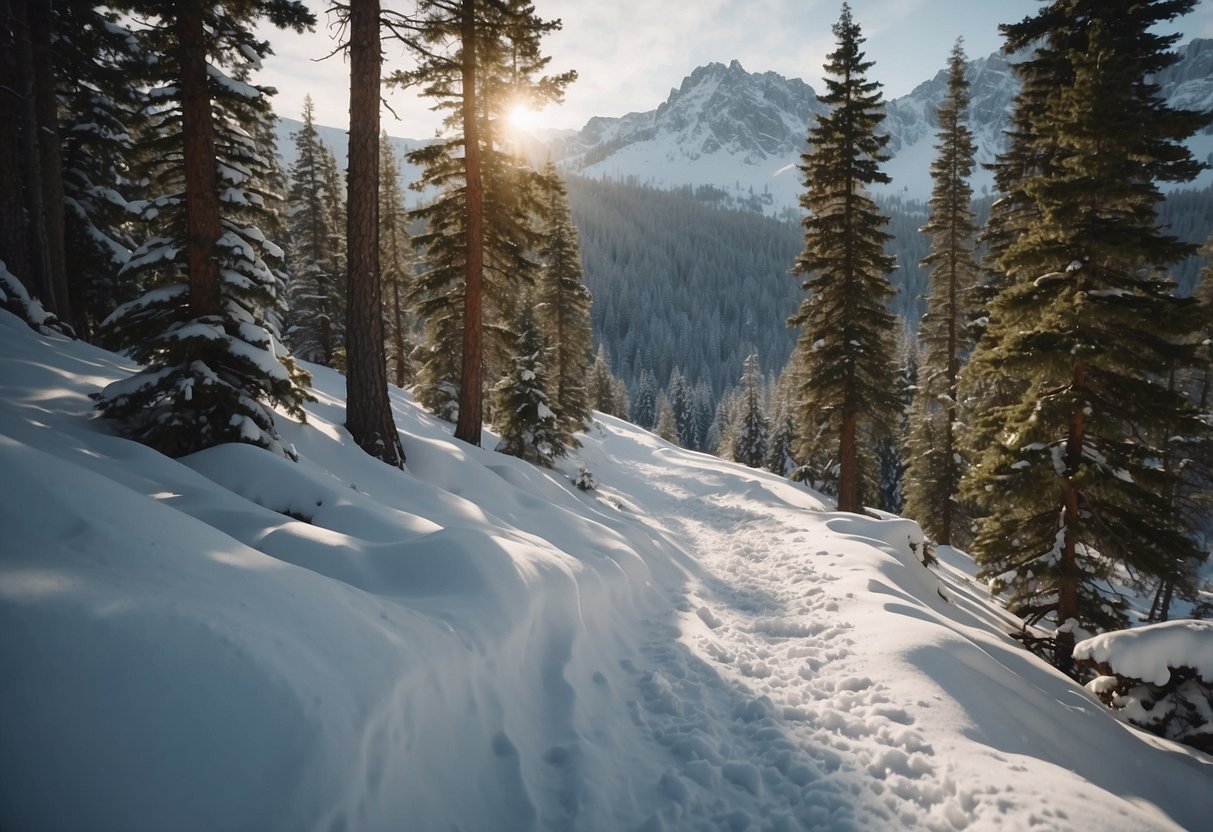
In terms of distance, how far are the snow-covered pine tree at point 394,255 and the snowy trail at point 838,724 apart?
78.3 ft

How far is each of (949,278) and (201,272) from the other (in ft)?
74.5

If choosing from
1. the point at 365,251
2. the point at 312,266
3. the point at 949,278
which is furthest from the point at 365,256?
the point at 312,266

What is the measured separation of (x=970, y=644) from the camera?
5.54 m

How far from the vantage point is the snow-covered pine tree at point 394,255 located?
26516 millimetres

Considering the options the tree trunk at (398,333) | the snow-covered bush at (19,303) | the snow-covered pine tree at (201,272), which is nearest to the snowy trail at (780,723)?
the snow-covered pine tree at (201,272)

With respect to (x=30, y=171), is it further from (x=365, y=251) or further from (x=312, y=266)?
(x=312, y=266)

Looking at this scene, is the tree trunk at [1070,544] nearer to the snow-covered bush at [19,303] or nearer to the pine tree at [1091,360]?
the pine tree at [1091,360]

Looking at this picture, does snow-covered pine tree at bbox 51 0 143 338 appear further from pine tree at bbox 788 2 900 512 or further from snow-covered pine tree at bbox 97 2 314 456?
pine tree at bbox 788 2 900 512

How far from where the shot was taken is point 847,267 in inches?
619

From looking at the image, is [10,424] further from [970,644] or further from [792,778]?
[970,644]

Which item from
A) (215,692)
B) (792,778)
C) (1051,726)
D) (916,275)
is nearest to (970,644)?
(1051,726)

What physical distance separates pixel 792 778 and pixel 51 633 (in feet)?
13.9

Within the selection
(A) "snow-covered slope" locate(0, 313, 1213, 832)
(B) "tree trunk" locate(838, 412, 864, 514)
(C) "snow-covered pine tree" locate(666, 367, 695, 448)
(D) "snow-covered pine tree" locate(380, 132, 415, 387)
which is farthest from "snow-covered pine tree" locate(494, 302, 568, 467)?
(C) "snow-covered pine tree" locate(666, 367, 695, 448)

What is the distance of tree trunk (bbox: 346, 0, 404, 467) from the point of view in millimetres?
7477
